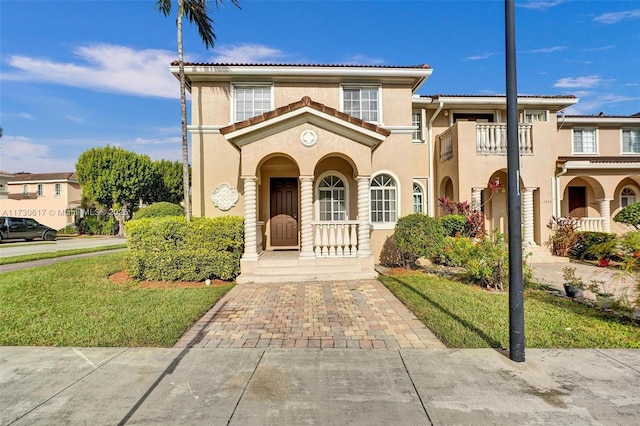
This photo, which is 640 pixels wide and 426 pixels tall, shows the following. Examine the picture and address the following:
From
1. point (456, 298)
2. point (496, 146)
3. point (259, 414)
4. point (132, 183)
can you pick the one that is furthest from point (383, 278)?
point (132, 183)

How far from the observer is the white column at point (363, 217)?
9.60 metres

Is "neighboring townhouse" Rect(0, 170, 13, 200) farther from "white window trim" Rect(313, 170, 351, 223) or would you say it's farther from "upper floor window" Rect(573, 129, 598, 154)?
"upper floor window" Rect(573, 129, 598, 154)

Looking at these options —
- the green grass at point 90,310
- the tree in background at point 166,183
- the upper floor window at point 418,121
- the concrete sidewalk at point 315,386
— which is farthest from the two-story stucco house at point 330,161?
the tree in background at point 166,183

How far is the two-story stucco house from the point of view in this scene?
932 centimetres

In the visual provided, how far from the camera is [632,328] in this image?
5152 mm

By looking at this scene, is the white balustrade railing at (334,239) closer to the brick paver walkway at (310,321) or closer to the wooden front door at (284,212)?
the brick paver walkway at (310,321)

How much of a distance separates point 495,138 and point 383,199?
554 cm

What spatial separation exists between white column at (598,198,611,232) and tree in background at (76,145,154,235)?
33558mm

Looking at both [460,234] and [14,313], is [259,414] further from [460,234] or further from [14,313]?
[460,234]

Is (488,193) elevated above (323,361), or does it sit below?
above

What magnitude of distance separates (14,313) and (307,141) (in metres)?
7.73

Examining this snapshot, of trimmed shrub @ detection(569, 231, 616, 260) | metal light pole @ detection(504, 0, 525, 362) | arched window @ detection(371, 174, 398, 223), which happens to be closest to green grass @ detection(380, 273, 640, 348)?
metal light pole @ detection(504, 0, 525, 362)

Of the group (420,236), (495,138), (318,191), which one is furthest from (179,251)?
(495,138)

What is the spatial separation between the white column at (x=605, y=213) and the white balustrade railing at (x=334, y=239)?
11780 mm
